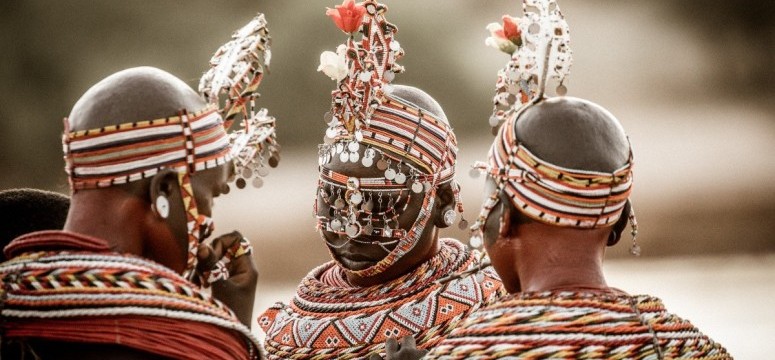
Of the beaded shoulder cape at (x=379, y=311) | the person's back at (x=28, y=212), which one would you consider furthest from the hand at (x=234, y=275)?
the person's back at (x=28, y=212)

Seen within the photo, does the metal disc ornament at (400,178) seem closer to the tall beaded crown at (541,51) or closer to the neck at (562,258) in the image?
the tall beaded crown at (541,51)

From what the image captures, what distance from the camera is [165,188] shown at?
366cm

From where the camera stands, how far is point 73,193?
370cm

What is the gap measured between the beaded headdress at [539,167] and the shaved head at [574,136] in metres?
0.03

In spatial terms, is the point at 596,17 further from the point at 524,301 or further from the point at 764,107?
the point at 524,301

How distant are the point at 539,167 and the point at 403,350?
1.17 m

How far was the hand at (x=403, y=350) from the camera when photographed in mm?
4301

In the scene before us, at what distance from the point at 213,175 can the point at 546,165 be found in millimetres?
1227

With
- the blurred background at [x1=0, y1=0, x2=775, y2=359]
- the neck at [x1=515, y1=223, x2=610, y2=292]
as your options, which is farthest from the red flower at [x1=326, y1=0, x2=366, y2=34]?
the blurred background at [x1=0, y1=0, x2=775, y2=359]

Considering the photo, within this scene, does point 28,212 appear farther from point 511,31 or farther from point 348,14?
point 511,31

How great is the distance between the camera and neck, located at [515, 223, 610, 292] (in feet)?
11.8

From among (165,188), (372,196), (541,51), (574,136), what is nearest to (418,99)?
(372,196)

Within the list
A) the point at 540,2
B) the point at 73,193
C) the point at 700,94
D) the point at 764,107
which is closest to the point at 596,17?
the point at 700,94

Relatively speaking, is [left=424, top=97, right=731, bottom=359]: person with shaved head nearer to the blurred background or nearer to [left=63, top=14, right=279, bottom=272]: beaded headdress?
[left=63, top=14, right=279, bottom=272]: beaded headdress
